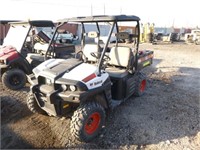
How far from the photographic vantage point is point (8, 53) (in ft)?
20.5

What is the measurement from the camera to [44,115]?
461 cm

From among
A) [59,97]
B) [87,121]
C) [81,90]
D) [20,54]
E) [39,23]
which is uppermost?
[39,23]

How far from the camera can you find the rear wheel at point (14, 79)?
6.07 meters

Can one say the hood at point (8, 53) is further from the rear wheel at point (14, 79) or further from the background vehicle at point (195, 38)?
the background vehicle at point (195, 38)

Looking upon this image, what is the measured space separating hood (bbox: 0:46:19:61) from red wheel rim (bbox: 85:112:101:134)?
348 cm

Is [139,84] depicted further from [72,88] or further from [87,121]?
[72,88]

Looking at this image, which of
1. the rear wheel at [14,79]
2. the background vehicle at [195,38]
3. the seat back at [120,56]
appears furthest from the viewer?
the background vehicle at [195,38]

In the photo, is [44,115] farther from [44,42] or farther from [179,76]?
[179,76]

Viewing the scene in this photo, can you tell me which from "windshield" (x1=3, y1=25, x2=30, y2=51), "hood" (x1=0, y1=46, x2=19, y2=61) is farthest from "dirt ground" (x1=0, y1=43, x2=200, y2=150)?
"windshield" (x1=3, y1=25, x2=30, y2=51)

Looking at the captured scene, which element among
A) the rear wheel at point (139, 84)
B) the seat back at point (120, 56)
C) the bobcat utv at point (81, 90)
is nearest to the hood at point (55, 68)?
the bobcat utv at point (81, 90)

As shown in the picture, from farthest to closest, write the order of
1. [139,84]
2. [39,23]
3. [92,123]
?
[39,23] → [139,84] → [92,123]

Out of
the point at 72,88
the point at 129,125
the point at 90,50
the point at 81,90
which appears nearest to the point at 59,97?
the point at 72,88

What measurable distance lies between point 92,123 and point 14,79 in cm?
338

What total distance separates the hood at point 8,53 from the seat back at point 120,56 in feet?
9.21
